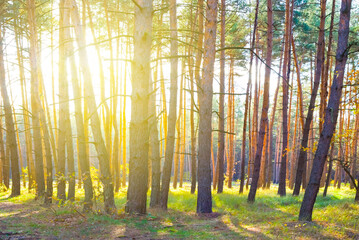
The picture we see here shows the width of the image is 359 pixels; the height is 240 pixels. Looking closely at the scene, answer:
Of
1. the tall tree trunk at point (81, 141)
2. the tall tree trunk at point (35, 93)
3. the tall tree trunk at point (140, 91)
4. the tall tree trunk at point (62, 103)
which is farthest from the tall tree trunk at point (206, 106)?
the tall tree trunk at point (35, 93)

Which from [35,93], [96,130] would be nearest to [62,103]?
[35,93]

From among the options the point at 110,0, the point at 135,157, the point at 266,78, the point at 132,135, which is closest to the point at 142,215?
the point at 135,157

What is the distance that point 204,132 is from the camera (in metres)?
8.37

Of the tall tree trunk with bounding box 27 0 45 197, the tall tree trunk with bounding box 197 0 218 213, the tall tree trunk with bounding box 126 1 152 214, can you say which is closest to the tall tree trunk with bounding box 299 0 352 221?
the tall tree trunk with bounding box 197 0 218 213

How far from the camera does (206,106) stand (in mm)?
8336

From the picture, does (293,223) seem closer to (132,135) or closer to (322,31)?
(132,135)

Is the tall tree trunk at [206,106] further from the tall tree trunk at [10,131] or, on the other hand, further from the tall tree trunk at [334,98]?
the tall tree trunk at [10,131]

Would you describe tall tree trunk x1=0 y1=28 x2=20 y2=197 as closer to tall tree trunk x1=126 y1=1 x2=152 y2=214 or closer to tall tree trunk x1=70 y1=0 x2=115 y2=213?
tall tree trunk x1=70 y1=0 x2=115 y2=213

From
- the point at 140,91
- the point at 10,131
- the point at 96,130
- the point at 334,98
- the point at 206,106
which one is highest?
Answer: the point at 140,91

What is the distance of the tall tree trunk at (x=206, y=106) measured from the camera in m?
8.18

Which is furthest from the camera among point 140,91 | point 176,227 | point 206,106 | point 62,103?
point 62,103

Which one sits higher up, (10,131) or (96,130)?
(96,130)

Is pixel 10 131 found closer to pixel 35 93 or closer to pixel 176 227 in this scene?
pixel 35 93

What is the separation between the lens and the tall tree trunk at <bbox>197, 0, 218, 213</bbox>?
818 cm
